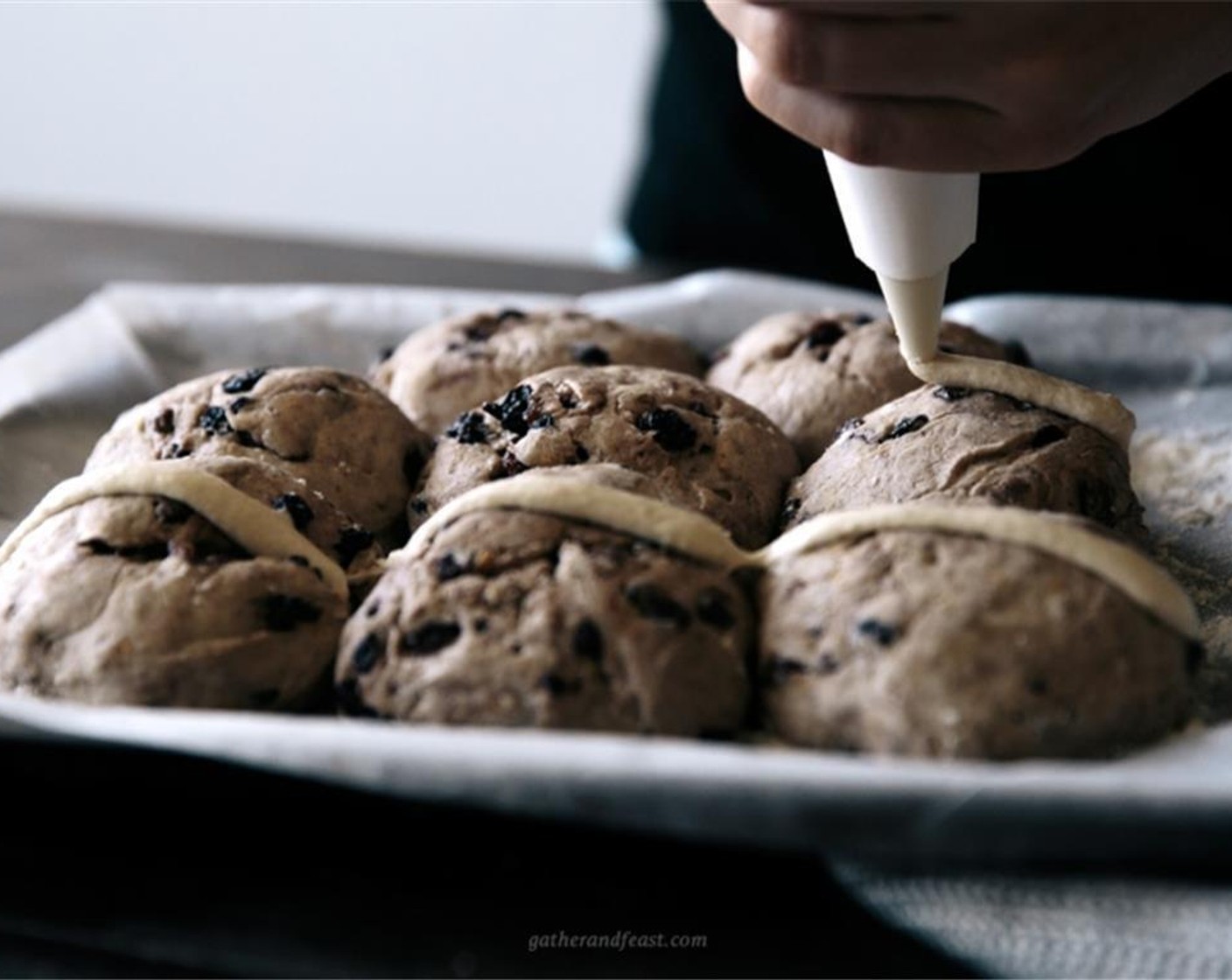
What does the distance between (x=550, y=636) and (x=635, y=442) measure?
0.39 metres

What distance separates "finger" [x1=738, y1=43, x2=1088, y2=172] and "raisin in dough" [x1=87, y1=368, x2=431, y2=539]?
0.61 meters

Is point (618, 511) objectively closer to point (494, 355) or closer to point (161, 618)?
point (161, 618)

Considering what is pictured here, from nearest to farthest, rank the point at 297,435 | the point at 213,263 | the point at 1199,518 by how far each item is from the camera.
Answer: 1. the point at 297,435
2. the point at 1199,518
3. the point at 213,263

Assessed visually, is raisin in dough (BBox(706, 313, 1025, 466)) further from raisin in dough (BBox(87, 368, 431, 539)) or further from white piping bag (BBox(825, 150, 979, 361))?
raisin in dough (BBox(87, 368, 431, 539))

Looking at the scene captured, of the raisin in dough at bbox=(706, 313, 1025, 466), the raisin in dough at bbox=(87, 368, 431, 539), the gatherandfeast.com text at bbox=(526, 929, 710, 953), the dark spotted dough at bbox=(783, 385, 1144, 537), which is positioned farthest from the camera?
the raisin in dough at bbox=(706, 313, 1025, 466)

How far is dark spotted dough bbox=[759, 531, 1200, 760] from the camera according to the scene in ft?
3.58

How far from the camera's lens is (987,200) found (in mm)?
2449

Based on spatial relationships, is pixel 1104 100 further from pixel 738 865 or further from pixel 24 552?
pixel 24 552

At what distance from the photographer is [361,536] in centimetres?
140

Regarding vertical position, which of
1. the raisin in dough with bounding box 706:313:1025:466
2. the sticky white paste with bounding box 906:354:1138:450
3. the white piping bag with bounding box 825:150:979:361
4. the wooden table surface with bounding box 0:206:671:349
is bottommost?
the wooden table surface with bounding box 0:206:671:349

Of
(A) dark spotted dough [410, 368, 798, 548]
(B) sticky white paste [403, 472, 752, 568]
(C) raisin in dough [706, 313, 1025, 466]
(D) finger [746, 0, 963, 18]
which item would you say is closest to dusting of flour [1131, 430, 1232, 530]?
(C) raisin in dough [706, 313, 1025, 466]

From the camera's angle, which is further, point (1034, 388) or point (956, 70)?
point (1034, 388)

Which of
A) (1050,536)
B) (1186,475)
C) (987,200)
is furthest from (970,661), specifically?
(987,200)

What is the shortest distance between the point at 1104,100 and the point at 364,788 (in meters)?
0.79
